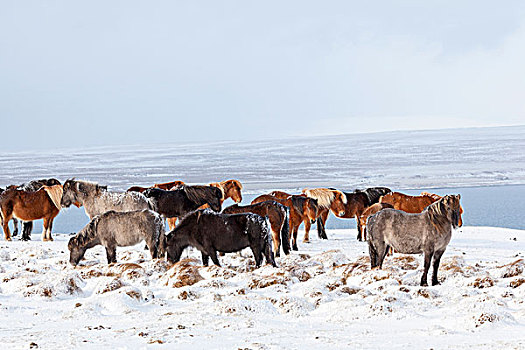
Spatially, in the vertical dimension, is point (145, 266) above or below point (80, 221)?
above

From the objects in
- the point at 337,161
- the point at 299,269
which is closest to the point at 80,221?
the point at 299,269

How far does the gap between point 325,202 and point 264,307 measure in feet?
30.7

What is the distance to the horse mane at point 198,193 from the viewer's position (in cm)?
1517

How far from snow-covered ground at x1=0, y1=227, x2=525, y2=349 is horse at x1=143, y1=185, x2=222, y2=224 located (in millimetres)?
4676

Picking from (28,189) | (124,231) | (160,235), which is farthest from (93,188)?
(28,189)

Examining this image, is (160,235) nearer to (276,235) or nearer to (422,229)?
(276,235)

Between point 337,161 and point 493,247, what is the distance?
3810 cm

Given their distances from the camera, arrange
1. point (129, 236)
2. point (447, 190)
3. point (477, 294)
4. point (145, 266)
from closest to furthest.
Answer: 1. point (477, 294)
2. point (145, 266)
3. point (129, 236)
4. point (447, 190)

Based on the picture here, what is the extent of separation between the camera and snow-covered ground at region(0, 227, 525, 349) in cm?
577

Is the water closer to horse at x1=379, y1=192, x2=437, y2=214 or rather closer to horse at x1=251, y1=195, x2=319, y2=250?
horse at x1=379, y1=192, x2=437, y2=214

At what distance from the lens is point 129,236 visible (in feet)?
34.8

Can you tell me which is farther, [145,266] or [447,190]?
[447,190]

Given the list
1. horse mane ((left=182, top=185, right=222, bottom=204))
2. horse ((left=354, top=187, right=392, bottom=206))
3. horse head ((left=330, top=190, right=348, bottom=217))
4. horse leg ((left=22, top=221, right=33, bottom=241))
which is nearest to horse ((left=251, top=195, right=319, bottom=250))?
horse mane ((left=182, top=185, right=222, bottom=204))

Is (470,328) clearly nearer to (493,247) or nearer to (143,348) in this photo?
(143,348)
